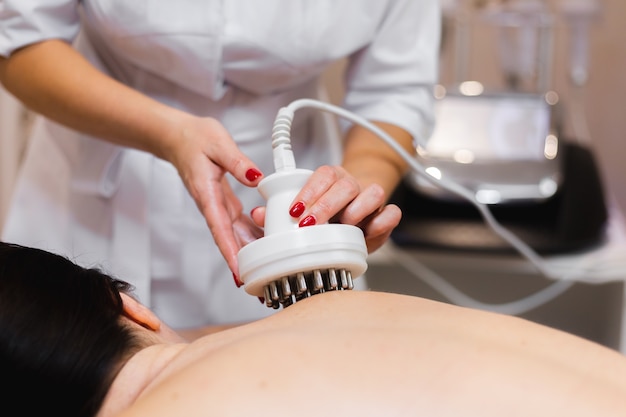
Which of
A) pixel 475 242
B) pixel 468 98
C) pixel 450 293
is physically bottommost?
pixel 450 293

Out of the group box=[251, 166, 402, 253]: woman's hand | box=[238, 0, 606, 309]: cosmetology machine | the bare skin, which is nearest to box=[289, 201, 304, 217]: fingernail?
box=[251, 166, 402, 253]: woman's hand

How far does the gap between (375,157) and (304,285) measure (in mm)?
421

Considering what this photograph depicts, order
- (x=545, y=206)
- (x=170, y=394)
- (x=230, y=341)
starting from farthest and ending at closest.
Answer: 1. (x=545, y=206)
2. (x=230, y=341)
3. (x=170, y=394)

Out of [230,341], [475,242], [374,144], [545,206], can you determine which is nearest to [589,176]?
[545,206]

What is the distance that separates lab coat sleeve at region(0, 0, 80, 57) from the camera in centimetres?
107

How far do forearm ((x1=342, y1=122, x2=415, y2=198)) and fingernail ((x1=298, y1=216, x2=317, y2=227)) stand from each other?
30 centimetres

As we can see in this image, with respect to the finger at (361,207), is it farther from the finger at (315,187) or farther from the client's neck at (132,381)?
the client's neck at (132,381)

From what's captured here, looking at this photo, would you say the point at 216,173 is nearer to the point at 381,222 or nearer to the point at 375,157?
the point at 381,222

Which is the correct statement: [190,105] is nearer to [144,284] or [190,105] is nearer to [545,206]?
[144,284]

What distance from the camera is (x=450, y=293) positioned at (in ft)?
6.20

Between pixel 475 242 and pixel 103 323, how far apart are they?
45.3 inches

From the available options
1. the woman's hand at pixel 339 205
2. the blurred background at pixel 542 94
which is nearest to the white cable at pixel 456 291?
the blurred background at pixel 542 94

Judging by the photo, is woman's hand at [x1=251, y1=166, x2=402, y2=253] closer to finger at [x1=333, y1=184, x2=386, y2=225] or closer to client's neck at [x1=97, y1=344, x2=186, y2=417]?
finger at [x1=333, y1=184, x2=386, y2=225]

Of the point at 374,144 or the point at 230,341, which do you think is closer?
the point at 230,341
